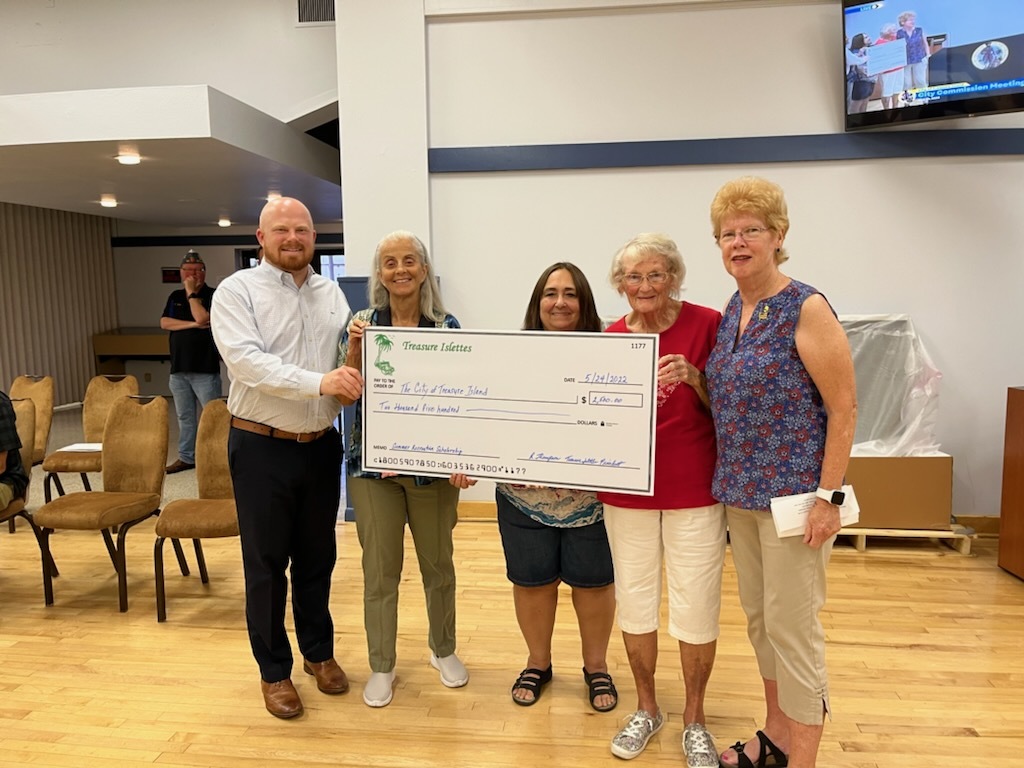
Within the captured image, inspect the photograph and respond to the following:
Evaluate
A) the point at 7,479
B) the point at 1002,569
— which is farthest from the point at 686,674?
the point at 7,479

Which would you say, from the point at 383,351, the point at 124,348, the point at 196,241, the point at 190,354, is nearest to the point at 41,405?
the point at 190,354

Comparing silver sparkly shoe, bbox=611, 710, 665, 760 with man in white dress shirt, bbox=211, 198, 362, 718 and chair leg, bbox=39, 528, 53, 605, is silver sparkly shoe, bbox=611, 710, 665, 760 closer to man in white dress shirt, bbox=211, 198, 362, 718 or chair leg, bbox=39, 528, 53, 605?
man in white dress shirt, bbox=211, 198, 362, 718

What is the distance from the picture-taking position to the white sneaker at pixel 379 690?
7.96 feet

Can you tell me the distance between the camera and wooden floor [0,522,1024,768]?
219 centimetres

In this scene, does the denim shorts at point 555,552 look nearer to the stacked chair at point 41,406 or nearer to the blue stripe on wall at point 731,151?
the blue stripe on wall at point 731,151

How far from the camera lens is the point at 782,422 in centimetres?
173

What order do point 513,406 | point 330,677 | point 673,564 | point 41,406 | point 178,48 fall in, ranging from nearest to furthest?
point 673,564, point 513,406, point 330,677, point 41,406, point 178,48

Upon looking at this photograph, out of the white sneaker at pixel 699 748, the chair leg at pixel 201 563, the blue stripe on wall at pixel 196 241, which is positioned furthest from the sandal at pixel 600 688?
the blue stripe on wall at pixel 196 241

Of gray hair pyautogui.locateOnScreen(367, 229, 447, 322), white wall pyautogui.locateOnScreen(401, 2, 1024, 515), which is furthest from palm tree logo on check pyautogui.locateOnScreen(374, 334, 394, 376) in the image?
white wall pyautogui.locateOnScreen(401, 2, 1024, 515)

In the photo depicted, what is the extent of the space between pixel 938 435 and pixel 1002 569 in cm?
89

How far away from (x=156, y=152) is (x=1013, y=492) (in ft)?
19.3

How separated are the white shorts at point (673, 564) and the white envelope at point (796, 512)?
0.87ft

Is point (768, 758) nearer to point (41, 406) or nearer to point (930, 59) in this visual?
point (930, 59)

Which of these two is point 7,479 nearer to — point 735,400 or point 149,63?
point 735,400
